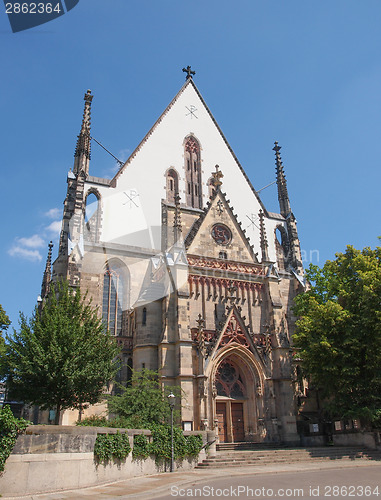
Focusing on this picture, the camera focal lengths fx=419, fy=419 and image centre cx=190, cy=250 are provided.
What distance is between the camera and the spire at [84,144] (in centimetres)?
3132

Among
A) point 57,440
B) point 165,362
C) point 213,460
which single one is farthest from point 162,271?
point 57,440

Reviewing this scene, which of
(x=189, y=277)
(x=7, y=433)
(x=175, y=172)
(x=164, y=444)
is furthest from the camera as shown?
(x=175, y=172)

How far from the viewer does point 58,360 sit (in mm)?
17719

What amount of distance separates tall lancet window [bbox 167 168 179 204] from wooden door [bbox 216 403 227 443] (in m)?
16.9

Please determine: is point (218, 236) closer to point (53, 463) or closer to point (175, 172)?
point (175, 172)

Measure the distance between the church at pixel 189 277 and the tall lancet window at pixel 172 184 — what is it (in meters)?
0.09

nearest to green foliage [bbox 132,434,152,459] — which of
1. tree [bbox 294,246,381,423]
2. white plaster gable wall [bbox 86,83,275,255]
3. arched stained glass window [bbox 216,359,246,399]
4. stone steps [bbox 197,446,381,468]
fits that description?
stone steps [bbox 197,446,381,468]

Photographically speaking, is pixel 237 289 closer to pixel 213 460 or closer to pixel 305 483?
pixel 213 460

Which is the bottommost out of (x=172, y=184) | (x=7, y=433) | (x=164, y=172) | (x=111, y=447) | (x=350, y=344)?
(x=111, y=447)

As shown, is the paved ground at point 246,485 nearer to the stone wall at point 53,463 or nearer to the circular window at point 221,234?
the stone wall at point 53,463

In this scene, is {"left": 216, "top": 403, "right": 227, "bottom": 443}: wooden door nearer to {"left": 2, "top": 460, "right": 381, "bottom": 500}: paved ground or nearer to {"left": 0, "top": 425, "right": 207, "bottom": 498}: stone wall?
{"left": 2, "top": 460, "right": 381, "bottom": 500}: paved ground

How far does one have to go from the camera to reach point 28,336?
18.3 meters

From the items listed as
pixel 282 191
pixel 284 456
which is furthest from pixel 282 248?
pixel 284 456

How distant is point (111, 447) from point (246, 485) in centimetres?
463
